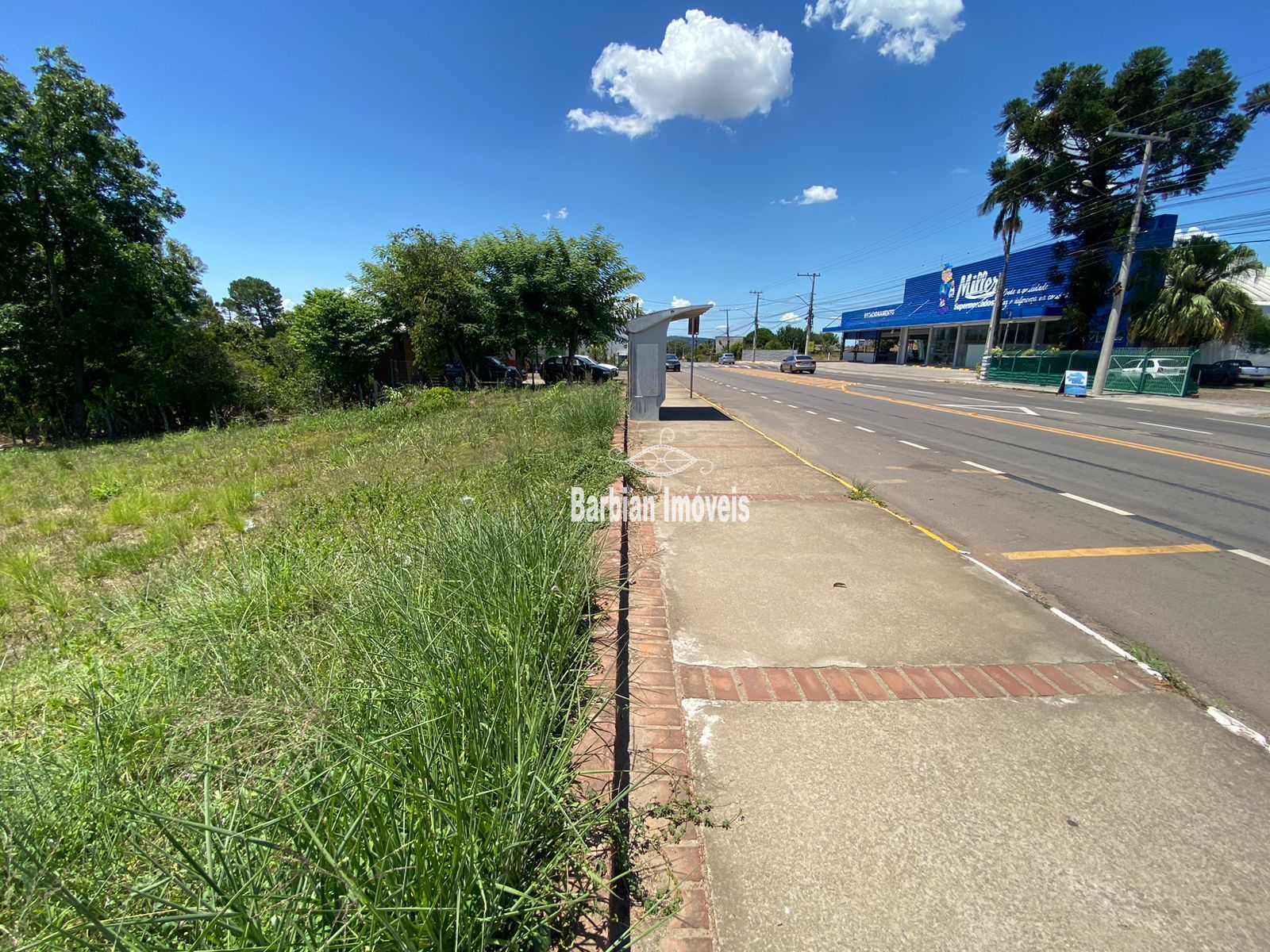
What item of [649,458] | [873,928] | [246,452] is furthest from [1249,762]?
[246,452]

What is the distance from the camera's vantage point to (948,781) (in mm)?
2188

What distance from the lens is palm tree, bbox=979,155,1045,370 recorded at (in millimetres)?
34156

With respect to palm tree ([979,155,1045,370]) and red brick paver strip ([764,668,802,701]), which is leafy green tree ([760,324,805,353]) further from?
red brick paver strip ([764,668,802,701])

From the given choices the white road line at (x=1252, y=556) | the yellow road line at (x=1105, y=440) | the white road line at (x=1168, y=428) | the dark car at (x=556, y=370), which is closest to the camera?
the white road line at (x=1252, y=556)

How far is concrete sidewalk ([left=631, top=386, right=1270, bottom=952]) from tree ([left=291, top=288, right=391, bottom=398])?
21018 millimetres

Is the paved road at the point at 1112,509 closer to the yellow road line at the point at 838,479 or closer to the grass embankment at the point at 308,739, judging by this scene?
the yellow road line at the point at 838,479

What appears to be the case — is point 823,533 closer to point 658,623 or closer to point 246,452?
point 658,623

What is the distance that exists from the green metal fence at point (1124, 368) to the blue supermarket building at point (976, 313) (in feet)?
17.1

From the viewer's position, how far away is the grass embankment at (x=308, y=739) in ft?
4.36

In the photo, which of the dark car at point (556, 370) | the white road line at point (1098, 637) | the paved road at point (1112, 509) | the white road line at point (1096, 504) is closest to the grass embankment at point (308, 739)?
the paved road at point (1112, 509)

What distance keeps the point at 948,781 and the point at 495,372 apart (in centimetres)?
2682

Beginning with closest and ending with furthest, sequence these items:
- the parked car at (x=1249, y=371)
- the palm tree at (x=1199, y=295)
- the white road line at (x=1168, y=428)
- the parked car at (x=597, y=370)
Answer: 1. the white road line at (x=1168, y=428)
2. the palm tree at (x=1199, y=295)
3. the parked car at (x=1249, y=371)
4. the parked car at (x=597, y=370)

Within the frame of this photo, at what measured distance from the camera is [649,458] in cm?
853

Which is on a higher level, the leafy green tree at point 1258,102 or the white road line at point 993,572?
the leafy green tree at point 1258,102
